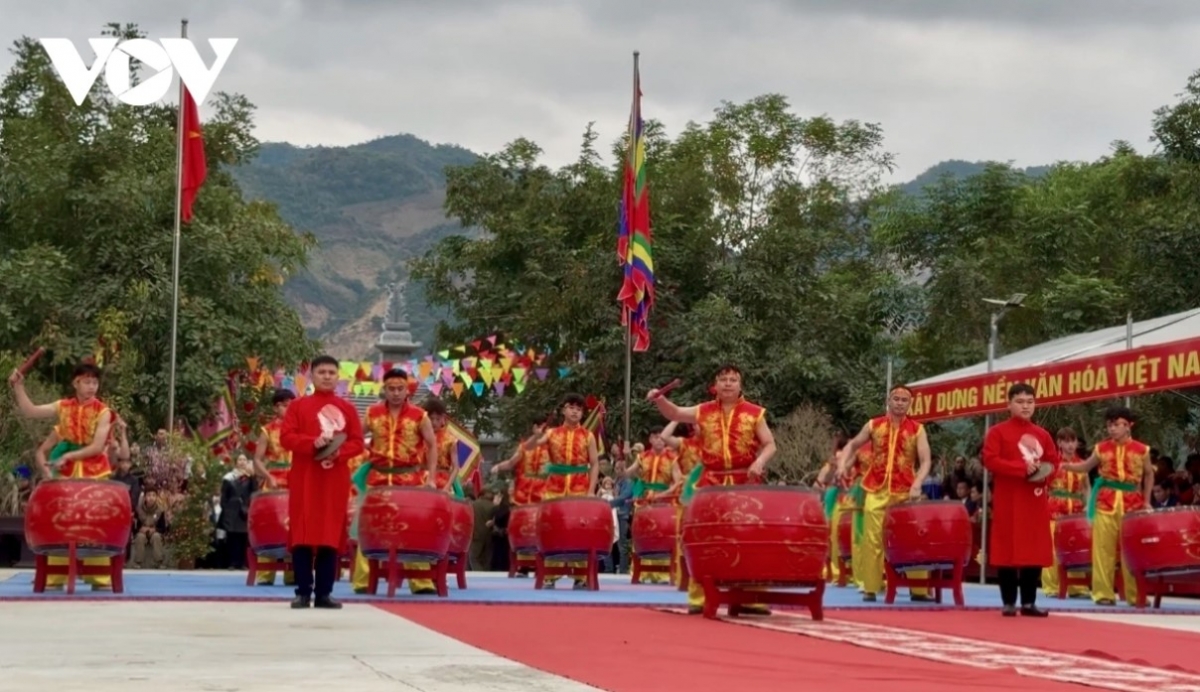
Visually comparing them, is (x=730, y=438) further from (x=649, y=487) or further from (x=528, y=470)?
(x=649, y=487)

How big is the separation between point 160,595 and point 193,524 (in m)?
9.21

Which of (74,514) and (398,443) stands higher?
(398,443)

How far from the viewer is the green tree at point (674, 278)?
3575 centimetres

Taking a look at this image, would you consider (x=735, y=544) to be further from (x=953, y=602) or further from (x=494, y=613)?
(x=953, y=602)

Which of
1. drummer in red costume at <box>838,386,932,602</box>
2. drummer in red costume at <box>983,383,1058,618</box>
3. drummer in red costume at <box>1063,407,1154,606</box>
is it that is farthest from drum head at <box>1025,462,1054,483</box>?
drummer in red costume at <box>1063,407,1154,606</box>

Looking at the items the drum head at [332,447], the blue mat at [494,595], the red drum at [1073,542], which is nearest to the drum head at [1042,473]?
the blue mat at [494,595]

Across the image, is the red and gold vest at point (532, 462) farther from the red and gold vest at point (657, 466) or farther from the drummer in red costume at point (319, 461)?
the drummer in red costume at point (319, 461)

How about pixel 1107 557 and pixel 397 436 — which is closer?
pixel 397 436

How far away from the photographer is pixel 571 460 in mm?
18375

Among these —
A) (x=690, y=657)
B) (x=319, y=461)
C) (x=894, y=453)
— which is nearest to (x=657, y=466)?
(x=894, y=453)

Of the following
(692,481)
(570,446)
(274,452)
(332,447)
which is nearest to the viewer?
(332,447)

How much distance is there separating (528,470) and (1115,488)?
5014 mm

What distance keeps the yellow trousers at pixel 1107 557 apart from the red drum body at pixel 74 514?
24.6 ft

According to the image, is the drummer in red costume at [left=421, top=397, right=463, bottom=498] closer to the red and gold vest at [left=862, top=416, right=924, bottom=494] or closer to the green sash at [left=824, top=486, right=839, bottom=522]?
the red and gold vest at [left=862, top=416, right=924, bottom=494]
